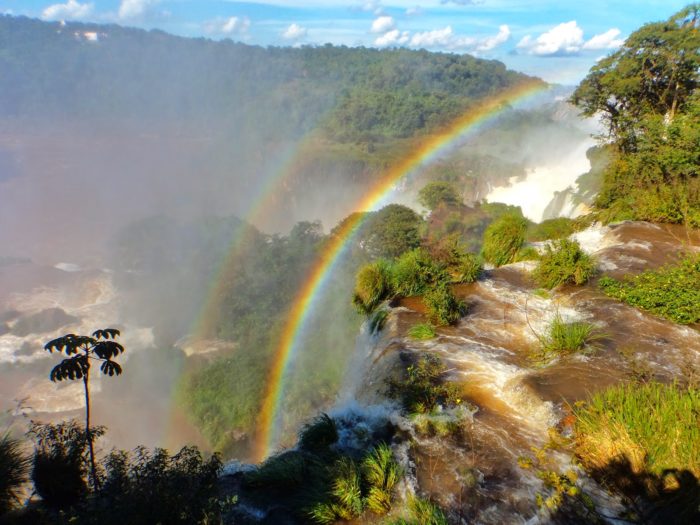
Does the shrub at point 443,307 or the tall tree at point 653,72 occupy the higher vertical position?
the tall tree at point 653,72

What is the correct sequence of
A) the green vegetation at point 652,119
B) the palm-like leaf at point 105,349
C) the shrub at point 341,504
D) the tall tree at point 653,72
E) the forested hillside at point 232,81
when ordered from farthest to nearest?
the forested hillside at point 232,81 → the tall tree at point 653,72 → the green vegetation at point 652,119 → the palm-like leaf at point 105,349 → the shrub at point 341,504

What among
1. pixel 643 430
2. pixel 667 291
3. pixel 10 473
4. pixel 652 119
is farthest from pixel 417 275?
pixel 652 119

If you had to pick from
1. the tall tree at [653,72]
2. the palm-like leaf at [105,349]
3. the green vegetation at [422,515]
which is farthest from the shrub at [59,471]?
the tall tree at [653,72]

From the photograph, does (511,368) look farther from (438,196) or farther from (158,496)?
(438,196)

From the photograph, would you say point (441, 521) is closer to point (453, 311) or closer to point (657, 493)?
point (657, 493)

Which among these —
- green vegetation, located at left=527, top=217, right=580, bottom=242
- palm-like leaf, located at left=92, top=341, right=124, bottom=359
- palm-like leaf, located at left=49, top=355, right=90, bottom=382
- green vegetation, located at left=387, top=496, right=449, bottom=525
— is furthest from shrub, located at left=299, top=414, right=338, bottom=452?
green vegetation, located at left=527, top=217, right=580, bottom=242

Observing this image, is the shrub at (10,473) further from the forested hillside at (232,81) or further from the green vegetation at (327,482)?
the forested hillside at (232,81)

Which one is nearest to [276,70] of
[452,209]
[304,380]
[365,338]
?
[452,209]
